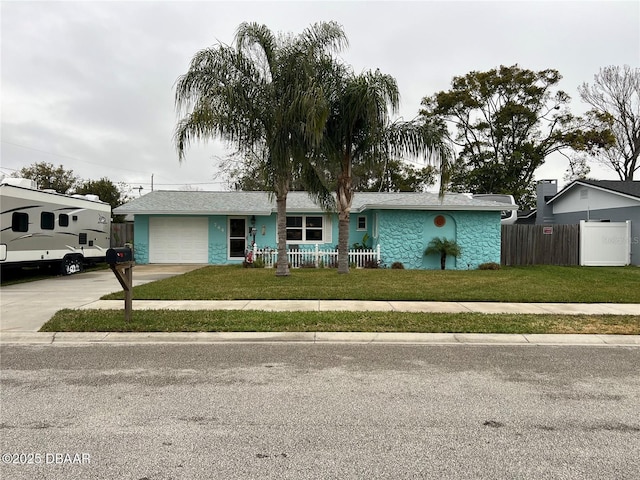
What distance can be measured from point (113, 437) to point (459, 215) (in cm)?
1760

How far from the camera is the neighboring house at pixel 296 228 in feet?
62.5

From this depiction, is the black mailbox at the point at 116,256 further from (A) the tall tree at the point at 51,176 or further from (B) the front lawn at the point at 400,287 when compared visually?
(A) the tall tree at the point at 51,176

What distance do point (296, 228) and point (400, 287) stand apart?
9.60m

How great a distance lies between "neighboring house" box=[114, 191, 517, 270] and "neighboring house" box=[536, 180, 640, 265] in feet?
21.9

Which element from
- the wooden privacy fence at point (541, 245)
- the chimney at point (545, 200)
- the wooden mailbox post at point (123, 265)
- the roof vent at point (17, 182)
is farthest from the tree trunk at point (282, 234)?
the chimney at point (545, 200)

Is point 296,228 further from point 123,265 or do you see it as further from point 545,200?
point 545,200

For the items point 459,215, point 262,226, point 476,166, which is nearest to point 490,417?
point 459,215

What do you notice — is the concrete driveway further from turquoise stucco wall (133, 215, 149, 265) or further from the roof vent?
turquoise stucco wall (133, 215, 149, 265)

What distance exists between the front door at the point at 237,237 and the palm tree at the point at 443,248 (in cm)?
828

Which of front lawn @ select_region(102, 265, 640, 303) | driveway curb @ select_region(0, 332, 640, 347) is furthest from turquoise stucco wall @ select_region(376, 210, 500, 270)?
driveway curb @ select_region(0, 332, 640, 347)

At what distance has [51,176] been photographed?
1409 inches

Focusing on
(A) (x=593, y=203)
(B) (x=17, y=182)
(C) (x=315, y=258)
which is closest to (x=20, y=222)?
(B) (x=17, y=182)

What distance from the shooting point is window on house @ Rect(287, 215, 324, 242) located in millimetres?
20844

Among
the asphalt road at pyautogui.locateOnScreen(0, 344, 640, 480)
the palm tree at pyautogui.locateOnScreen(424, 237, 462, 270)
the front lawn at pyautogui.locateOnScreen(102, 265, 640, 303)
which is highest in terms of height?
the palm tree at pyautogui.locateOnScreen(424, 237, 462, 270)
